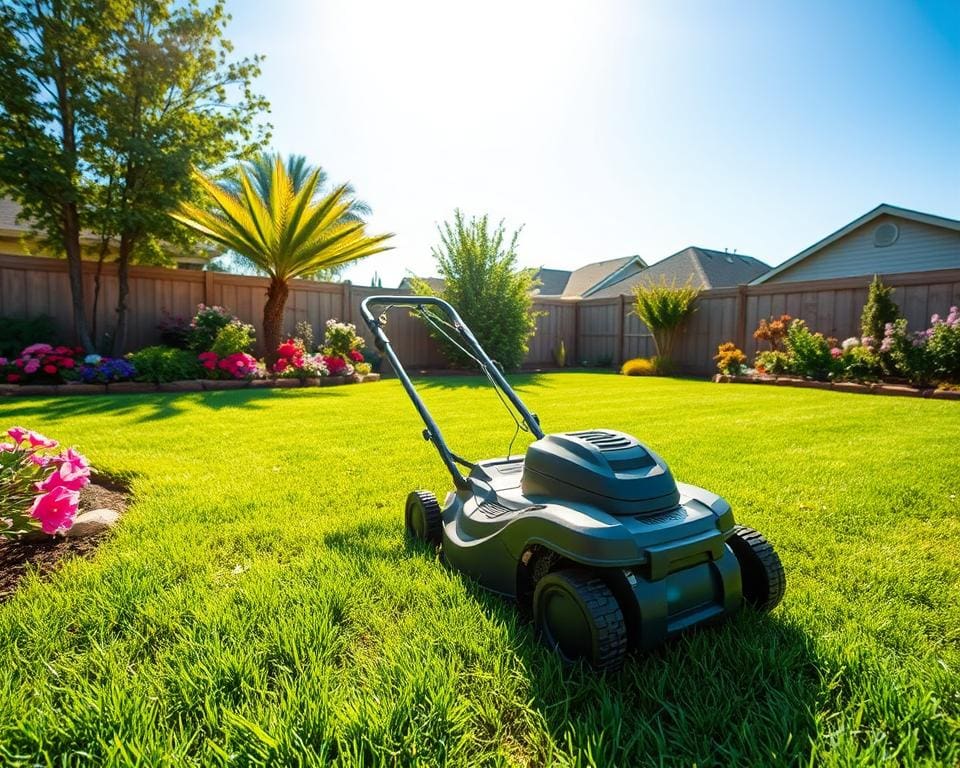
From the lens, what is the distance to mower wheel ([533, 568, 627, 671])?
1391 millimetres

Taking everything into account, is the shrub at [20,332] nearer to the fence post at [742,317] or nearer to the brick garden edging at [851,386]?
the brick garden edging at [851,386]

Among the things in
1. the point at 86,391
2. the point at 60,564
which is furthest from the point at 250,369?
the point at 60,564

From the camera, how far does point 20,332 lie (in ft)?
27.6

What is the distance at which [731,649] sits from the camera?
157 centimetres

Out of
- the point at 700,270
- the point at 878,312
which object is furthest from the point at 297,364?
the point at 700,270

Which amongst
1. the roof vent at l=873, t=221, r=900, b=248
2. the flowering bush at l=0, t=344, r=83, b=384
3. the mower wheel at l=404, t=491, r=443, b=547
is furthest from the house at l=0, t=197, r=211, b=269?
the roof vent at l=873, t=221, r=900, b=248

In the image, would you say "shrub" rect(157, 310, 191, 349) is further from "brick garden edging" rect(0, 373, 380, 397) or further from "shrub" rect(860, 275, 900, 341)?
"shrub" rect(860, 275, 900, 341)

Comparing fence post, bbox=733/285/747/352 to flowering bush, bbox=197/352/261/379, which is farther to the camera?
fence post, bbox=733/285/747/352

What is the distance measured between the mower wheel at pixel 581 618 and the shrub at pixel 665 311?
1164 centimetres

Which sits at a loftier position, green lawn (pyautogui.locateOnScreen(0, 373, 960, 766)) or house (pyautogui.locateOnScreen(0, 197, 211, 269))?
house (pyautogui.locateOnScreen(0, 197, 211, 269))

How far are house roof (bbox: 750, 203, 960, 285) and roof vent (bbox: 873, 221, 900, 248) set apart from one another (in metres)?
0.32

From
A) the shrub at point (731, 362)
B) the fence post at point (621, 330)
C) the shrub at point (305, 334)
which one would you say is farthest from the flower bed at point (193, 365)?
the fence post at point (621, 330)

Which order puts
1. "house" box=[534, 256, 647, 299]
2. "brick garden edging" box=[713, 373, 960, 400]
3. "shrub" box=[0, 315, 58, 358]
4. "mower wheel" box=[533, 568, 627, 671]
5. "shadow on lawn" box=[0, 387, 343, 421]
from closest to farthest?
"mower wheel" box=[533, 568, 627, 671] → "shadow on lawn" box=[0, 387, 343, 421] → "brick garden edging" box=[713, 373, 960, 400] → "shrub" box=[0, 315, 58, 358] → "house" box=[534, 256, 647, 299]

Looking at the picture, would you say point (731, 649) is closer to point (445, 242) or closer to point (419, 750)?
point (419, 750)
